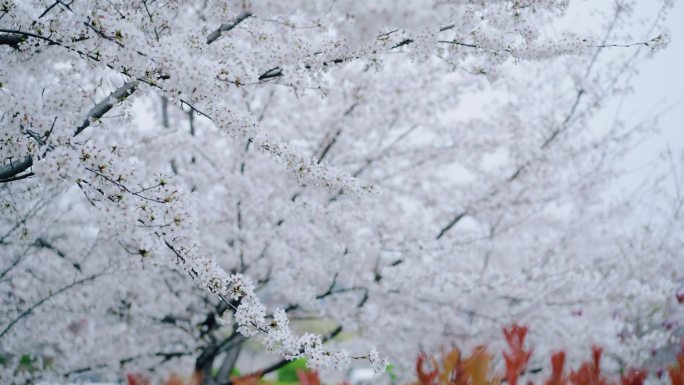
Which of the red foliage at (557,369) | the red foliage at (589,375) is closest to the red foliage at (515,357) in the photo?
the red foliage at (557,369)

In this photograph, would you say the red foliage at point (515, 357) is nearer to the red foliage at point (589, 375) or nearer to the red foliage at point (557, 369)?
the red foliage at point (557, 369)

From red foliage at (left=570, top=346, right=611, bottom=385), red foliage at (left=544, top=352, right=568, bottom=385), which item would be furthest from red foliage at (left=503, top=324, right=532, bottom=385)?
red foliage at (left=570, top=346, right=611, bottom=385)

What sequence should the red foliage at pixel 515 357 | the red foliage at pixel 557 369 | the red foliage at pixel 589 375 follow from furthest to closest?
the red foliage at pixel 589 375 → the red foliage at pixel 557 369 → the red foliage at pixel 515 357

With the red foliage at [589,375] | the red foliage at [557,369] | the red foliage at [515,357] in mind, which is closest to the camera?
the red foliage at [515,357]

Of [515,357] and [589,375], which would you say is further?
[589,375]

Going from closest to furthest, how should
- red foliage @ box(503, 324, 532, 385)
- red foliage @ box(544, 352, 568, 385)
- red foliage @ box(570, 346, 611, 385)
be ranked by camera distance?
red foliage @ box(503, 324, 532, 385) → red foliage @ box(544, 352, 568, 385) → red foliage @ box(570, 346, 611, 385)

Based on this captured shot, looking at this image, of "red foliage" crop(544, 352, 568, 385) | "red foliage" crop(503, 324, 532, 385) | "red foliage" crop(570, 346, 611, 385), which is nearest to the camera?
"red foliage" crop(503, 324, 532, 385)

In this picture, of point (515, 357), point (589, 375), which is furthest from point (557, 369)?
point (589, 375)

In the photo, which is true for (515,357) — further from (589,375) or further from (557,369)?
(589,375)

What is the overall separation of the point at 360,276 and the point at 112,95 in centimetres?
409

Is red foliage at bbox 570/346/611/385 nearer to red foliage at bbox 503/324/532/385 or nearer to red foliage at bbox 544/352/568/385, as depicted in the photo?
red foliage at bbox 544/352/568/385

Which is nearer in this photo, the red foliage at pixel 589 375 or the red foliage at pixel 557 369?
the red foliage at pixel 557 369

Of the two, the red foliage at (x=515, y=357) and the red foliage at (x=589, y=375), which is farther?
the red foliage at (x=589, y=375)

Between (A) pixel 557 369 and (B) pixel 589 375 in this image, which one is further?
(B) pixel 589 375
